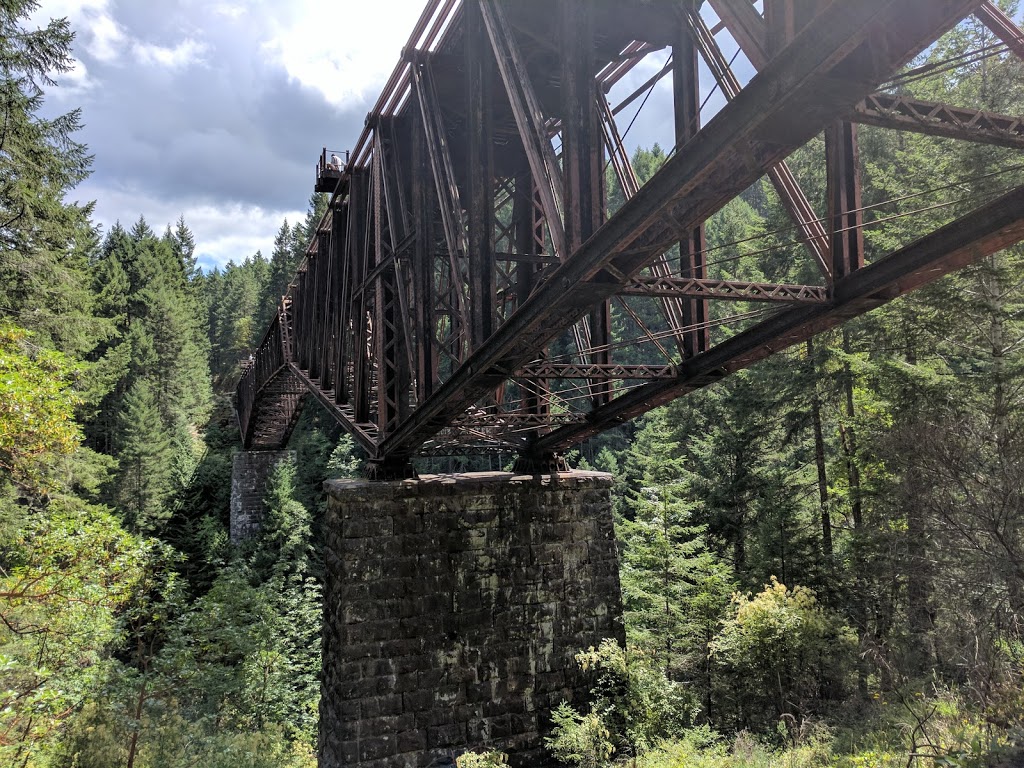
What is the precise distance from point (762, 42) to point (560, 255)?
1912 millimetres

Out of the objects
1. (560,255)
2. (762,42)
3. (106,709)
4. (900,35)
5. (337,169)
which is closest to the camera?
(900,35)

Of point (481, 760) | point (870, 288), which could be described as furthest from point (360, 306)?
point (870, 288)

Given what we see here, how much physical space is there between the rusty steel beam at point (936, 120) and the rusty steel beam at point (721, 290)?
1.70 meters

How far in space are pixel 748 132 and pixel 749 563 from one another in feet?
50.0

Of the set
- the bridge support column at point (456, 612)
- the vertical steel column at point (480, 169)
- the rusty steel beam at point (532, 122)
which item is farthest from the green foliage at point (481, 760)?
the rusty steel beam at point (532, 122)

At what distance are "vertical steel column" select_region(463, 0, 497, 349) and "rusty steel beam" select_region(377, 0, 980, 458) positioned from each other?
0.54 meters

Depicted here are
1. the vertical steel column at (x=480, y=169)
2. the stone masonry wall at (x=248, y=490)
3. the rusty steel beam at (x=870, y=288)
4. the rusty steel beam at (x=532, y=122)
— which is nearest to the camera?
the rusty steel beam at (x=870, y=288)

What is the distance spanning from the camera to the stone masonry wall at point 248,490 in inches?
1054

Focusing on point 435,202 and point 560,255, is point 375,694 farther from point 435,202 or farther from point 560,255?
point 435,202

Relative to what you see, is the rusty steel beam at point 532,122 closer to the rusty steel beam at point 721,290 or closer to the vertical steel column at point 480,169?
the vertical steel column at point 480,169

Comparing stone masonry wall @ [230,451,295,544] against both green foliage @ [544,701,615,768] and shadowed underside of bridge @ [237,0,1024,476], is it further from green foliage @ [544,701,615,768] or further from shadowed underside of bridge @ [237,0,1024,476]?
green foliage @ [544,701,615,768]

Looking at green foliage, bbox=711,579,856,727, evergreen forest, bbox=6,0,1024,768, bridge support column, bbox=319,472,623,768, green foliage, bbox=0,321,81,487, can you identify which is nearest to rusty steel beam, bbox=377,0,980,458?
evergreen forest, bbox=6,0,1024,768

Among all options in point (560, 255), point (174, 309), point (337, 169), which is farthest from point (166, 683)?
point (174, 309)

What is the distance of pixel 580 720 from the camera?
907 cm
